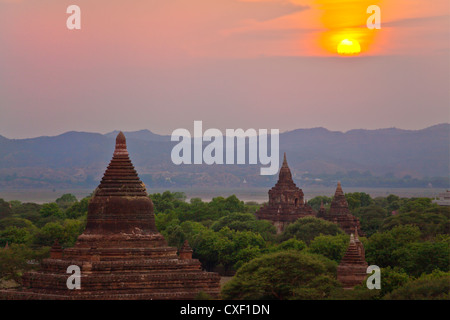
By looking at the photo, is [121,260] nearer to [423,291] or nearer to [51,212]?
[423,291]

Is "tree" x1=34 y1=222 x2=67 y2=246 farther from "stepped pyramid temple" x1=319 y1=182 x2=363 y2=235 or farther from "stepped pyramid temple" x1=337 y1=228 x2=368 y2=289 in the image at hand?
"stepped pyramid temple" x1=337 y1=228 x2=368 y2=289

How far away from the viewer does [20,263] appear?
7375 centimetres

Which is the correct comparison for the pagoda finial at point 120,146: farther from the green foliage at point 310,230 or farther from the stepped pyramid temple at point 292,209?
the stepped pyramid temple at point 292,209

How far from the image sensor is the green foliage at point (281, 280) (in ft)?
177

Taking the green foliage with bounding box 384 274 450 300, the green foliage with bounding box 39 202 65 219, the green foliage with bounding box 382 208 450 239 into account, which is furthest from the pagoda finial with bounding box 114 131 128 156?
the green foliage with bounding box 39 202 65 219

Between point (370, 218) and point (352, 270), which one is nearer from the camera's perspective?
point (352, 270)

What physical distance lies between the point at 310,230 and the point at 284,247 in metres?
15.9

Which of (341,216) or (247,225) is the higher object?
(341,216)

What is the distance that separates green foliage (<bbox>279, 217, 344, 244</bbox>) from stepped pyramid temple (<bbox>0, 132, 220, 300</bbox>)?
1597 inches

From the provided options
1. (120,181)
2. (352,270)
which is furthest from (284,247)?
(120,181)

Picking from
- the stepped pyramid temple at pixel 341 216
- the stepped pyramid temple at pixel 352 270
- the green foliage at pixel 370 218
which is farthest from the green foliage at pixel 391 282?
the green foliage at pixel 370 218

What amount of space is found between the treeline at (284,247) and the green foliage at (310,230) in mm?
80

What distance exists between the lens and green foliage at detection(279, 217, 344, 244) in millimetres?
100875

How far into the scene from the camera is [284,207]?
119875 millimetres
